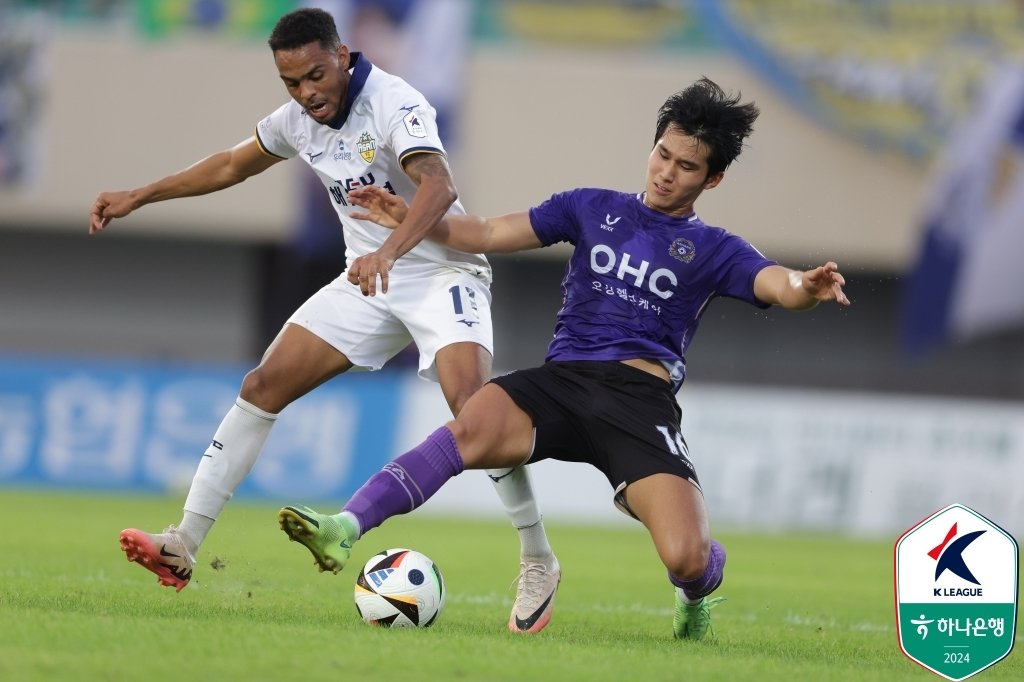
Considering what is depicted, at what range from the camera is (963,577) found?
518cm

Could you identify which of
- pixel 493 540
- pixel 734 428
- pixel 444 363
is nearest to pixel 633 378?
pixel 444 363

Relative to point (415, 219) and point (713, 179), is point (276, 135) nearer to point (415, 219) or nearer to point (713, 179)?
point (415, 219)

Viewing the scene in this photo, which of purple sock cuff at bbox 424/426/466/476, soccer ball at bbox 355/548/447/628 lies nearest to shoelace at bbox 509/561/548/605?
soccer ball at bbox 355/548/447/628

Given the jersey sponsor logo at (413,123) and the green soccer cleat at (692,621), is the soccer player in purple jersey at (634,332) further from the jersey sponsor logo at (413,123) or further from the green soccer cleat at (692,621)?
the jersey sponsor logo at (413,123)

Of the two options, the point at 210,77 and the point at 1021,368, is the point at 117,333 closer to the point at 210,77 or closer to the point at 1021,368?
the point at 210,77

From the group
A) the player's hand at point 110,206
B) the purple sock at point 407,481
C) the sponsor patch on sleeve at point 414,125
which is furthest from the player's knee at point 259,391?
the sponsor patch on sleeve at point 414,125

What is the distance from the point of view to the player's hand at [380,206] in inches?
255

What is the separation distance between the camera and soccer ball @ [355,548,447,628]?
19.9ft

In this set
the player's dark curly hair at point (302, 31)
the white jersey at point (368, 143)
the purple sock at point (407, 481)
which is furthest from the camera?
the white jersey at point (368, 143)

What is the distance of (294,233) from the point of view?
23031mm

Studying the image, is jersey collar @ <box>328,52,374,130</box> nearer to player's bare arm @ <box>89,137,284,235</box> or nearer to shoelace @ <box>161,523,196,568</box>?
player's bare arm @ <box>89,137,284,235</box>

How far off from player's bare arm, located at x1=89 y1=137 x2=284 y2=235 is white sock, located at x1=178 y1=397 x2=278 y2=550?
3.21 ft

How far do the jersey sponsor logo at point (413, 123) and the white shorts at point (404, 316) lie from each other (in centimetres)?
70

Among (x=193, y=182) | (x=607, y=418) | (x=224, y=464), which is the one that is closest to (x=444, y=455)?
(x=607, y=418)
